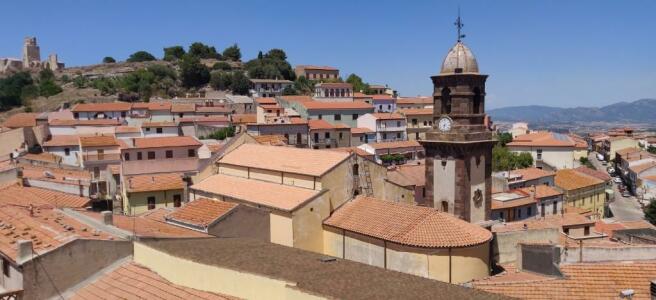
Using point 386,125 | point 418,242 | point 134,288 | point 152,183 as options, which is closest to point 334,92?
point 386,125

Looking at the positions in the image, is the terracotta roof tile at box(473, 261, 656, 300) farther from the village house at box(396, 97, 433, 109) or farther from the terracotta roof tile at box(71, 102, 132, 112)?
the village house at box(396, 97, 433, 109)

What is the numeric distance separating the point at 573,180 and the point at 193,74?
7660cm

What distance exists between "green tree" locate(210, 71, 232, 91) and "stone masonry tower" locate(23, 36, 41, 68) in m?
80.3

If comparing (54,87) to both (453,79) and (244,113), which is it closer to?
(244,113)

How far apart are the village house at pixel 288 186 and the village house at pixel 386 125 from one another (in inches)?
1676

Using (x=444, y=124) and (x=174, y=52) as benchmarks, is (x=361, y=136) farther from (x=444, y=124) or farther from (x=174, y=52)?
(x=174, y=52)

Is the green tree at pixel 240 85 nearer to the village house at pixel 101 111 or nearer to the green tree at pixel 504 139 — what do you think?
the village house at pixel 101 111

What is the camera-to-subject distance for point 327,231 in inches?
974

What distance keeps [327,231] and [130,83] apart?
87.8m

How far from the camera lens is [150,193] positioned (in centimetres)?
3456

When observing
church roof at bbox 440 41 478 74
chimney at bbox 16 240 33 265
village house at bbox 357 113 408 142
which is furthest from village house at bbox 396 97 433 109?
chimney at bbox 16 240 33 265

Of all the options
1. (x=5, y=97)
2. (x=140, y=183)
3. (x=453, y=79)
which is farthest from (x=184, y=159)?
(x=5, y=97)

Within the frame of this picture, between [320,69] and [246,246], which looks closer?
[246,246]

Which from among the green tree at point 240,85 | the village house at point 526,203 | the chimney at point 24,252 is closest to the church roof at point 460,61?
the village house at point 526,203
